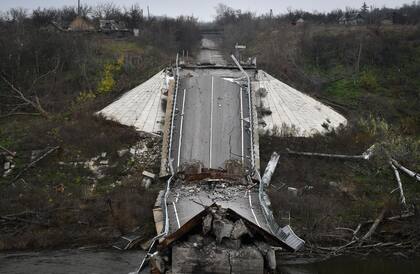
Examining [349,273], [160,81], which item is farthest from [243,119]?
[349,273]

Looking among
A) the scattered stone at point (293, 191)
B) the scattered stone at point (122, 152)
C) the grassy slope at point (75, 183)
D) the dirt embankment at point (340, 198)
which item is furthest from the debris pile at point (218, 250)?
the scattered stone at point (122, 152)

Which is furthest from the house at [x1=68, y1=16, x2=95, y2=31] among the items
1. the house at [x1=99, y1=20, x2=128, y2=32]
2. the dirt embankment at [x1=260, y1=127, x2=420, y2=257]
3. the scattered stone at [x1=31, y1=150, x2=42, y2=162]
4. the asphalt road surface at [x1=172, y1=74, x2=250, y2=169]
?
the dirt embankment at [x1=260, y1=127, x2=420, y2=257]

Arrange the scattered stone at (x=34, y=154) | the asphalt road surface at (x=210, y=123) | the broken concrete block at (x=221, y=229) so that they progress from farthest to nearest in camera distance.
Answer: the scattered stone at (x=34, y=154), the asphalt road surface at (x=210, y=123), the broken concrete block at (x=221, y=229)

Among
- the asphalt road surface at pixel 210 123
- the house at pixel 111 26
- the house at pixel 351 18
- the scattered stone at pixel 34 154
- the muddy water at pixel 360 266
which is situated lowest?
the muddy water at pixel 360 266

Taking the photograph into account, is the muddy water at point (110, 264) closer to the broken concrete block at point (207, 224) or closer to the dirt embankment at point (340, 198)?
the dirt embankment at point (340, 198)

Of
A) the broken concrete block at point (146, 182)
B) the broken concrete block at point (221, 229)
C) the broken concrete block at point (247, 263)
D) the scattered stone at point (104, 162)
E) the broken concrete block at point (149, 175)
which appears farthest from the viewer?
the scattered stone at point (104, 162)

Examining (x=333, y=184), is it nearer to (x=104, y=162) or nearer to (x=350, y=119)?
(x=350, y=119)

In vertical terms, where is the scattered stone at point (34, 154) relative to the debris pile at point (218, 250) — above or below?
above
